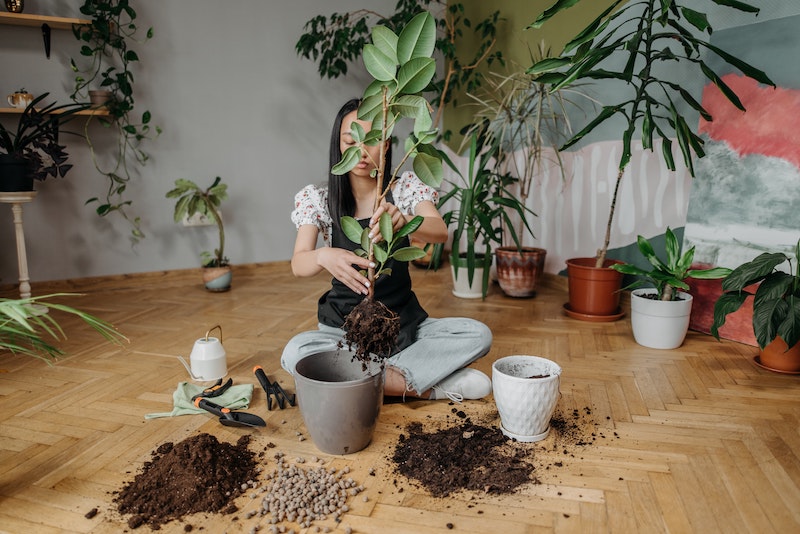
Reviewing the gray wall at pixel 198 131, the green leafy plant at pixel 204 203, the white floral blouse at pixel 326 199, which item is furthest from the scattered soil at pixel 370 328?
the gray wall at pixel 198 131

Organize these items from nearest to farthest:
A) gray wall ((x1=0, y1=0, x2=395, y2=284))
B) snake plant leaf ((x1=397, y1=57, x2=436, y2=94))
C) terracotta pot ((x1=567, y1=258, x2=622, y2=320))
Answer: snake plant leaf ((x1=397, y1=57, x2=436, y2=94)), terracotta pot ((x1=567, y1=258, x2=622, y2=320)), gray wall ((x1=0, y1=0, x2=395, y2=284))

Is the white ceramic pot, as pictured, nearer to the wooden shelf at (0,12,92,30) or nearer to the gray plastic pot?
the gray plastic pot

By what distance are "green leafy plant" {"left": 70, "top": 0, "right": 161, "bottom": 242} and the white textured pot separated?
9.74 feet

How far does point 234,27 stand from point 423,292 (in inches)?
84.3

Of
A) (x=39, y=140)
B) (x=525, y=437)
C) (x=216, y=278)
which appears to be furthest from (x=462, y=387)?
(x=39, y=140)

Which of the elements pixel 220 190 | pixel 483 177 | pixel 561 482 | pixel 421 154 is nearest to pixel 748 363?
pixel 561 482

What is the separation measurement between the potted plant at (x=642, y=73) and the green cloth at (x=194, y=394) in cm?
162

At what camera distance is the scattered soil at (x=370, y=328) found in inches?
56.2

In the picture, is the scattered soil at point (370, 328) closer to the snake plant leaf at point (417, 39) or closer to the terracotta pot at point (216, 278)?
the snake plant leaf at point (417, 39)

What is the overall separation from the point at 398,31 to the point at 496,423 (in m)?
2.90

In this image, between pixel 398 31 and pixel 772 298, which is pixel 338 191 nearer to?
pixel 772 298

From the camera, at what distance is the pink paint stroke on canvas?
88.4 inches

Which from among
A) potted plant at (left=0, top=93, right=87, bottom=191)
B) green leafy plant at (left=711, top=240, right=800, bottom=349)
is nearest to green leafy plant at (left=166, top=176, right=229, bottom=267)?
potted plant at (left=0, top=93, right=87, bottom=191)

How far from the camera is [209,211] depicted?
3.63 meters
